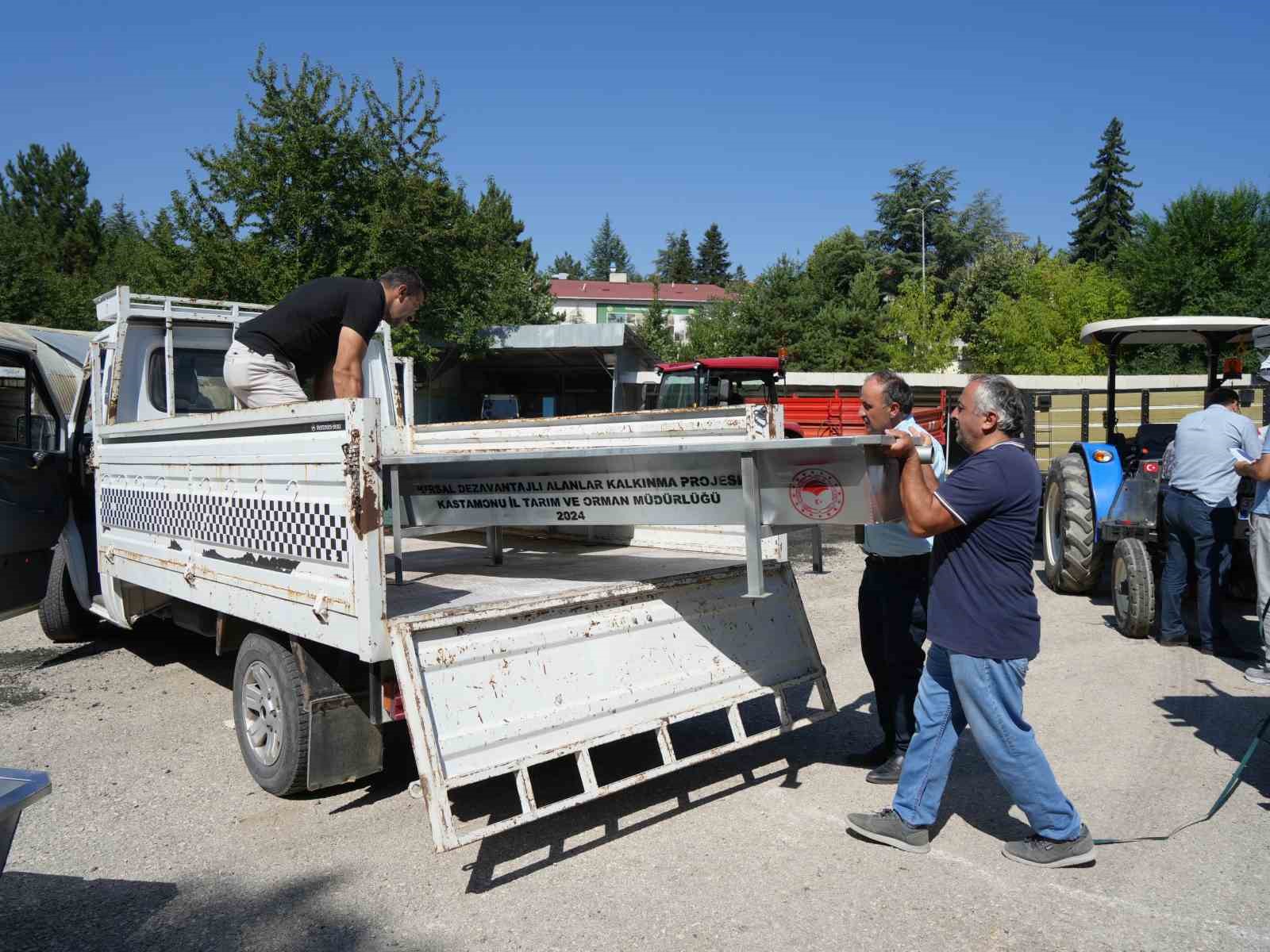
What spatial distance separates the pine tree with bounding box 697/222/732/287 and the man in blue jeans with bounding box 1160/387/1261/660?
3687 inches

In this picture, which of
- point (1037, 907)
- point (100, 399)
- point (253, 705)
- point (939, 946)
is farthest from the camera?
point (100, 399)

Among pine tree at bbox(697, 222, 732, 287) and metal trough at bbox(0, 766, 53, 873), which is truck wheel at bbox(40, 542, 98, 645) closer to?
metal trough at bbox(0, 766, 53, 873)

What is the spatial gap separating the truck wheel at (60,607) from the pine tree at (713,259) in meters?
94.0

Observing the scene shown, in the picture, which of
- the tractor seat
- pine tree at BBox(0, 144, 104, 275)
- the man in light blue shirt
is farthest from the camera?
pine tree at BBox(0, 144, 104, 275)

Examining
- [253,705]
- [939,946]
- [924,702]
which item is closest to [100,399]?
[253,705]

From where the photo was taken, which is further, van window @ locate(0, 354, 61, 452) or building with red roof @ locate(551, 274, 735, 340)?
building with red roof @ locate(551, 274, 735, 340)

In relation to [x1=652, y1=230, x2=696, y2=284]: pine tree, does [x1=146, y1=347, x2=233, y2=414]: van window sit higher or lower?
lower

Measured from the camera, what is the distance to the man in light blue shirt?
13.6 feet

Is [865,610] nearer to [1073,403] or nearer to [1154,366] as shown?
[1073,403]

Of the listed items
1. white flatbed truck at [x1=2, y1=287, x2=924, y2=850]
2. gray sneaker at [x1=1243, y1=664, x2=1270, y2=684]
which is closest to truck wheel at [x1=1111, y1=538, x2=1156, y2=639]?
gray sneaker at [x1=1243, y1=664, x2=1270, y2=684]

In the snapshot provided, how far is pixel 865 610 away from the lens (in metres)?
4.46

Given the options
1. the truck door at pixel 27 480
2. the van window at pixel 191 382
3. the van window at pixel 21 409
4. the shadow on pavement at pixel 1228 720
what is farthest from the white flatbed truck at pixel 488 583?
the shadow on pavement at pixel 1228 720

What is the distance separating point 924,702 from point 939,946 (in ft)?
2.99

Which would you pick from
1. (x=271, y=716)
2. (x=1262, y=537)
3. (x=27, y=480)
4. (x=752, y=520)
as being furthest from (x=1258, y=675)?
(x=27, y=480)
